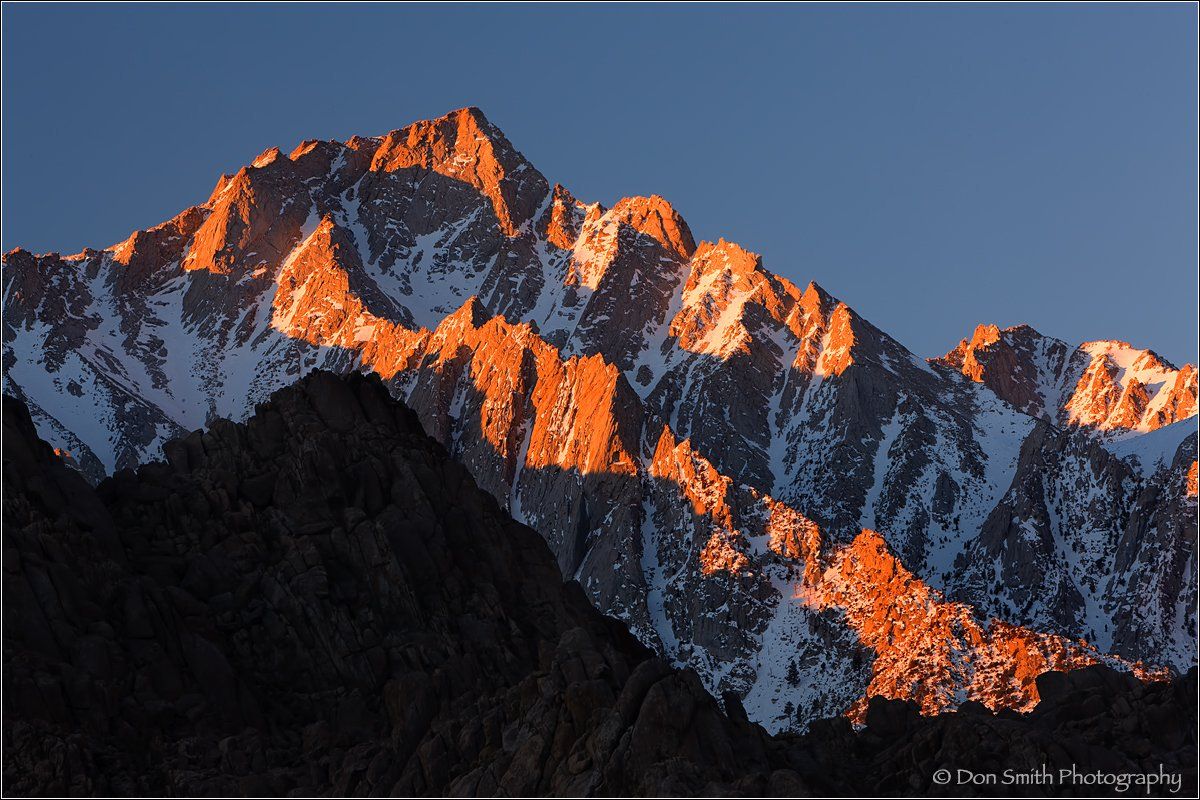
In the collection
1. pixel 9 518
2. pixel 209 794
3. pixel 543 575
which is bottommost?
pixel 209 794

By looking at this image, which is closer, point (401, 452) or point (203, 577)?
point (203, 577)

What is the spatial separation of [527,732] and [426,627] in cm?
2439

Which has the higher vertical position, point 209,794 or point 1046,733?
point 1046,733

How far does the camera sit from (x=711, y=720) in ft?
366

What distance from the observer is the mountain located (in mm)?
110562

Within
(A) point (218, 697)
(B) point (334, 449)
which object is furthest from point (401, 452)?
(A) point (218, 697)

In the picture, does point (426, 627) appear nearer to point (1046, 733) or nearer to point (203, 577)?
point (203, 577)

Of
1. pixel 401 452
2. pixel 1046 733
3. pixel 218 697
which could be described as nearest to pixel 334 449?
pixel 401 452

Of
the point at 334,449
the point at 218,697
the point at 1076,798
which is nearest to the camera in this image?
the point at 1076,798

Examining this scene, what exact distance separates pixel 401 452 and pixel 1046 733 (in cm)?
5143

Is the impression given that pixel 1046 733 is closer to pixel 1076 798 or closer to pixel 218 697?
pixel 1076 798

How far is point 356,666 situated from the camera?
129625 millimetres

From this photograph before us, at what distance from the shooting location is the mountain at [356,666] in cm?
11056

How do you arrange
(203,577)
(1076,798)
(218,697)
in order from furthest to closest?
1. (203,577)
2. (218,697)
3. (1076,798)
